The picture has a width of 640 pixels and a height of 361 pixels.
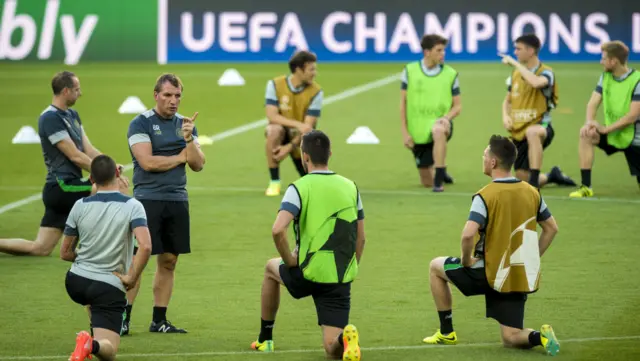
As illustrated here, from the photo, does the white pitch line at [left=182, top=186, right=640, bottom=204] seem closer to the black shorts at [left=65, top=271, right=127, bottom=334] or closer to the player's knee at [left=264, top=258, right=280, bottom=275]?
the player's knee at [left=264, top=258, right=280, bottom=275]

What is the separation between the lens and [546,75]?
53.5ft

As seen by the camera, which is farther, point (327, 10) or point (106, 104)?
point (327, 10)

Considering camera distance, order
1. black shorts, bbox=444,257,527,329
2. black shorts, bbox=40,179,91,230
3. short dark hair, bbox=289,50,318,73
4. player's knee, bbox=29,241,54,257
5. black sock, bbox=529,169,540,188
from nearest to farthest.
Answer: black shorts, bbox=444,257,527,329, black shorts, bbox=40,179,91,230, player's knee, bbox=29,241,54,257, short dark hair, bbox=289,50,318,73, black sock, bbox=529,169,540,188

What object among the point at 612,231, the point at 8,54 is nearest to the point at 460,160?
the point at 612,231

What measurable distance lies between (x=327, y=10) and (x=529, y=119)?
47.0ft

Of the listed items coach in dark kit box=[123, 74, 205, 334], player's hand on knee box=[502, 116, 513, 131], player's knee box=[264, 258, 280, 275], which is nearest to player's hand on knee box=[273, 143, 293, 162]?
player's hand on knee box=[502, 116, 513, 131]

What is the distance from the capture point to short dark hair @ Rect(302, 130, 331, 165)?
28.6 feet

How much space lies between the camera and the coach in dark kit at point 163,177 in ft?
32.0

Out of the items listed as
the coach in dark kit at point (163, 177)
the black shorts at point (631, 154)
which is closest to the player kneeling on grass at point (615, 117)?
the black shorts at point (631, 154)

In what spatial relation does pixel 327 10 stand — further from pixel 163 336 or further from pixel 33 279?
pixel 163 336

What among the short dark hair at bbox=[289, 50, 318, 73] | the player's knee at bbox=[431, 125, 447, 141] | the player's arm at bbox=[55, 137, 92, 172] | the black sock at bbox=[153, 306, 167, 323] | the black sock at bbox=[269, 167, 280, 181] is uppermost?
the short dark hair at bbox=[289, 50, 318, 73]

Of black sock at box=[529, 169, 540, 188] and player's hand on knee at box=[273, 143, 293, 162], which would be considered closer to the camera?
player's hand on knee at box=[273, 143, 293, 162]

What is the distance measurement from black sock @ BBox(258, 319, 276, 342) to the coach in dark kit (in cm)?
90

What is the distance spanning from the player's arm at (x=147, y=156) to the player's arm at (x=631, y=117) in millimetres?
7565
